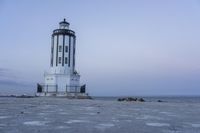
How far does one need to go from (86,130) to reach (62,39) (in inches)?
1922

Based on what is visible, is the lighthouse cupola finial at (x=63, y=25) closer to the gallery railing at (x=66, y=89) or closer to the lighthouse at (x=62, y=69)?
the lighthouse at (x=62, y=69)

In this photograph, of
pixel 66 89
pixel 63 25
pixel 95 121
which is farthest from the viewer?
pixel 63 25

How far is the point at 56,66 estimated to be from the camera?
2226 inches

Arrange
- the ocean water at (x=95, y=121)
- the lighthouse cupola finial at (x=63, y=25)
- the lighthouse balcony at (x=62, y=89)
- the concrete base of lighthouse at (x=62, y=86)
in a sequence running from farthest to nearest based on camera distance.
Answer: the lighthouse cupola finial at (x=63, y=25) → the lighthouse balcony at (x=62, y=89) → the concrete base of lighthouse at (x=62, y=86) → the ocean water at (x=95, y=121)

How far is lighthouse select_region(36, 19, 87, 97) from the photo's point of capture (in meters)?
55.8

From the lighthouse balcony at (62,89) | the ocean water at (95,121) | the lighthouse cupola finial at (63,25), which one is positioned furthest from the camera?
the lighthouse cupola finial at (63,25)

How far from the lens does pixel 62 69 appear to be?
184 feet

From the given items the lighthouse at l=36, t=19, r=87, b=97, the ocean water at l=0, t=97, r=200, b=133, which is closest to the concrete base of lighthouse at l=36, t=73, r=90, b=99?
the lighthouse at l=36, t=19, r=87, b=97

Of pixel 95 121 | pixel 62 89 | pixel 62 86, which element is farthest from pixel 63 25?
pixel 95 121

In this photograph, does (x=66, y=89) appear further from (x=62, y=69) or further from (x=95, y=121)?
(x=95, y=121)

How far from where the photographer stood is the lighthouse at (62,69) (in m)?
55.8

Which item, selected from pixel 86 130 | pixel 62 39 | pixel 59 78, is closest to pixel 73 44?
pixel 62 39

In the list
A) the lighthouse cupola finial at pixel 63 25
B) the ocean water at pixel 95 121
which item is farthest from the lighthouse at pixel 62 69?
the ocean water at pixel 95 121

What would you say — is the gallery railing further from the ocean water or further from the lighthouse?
the ocean water
